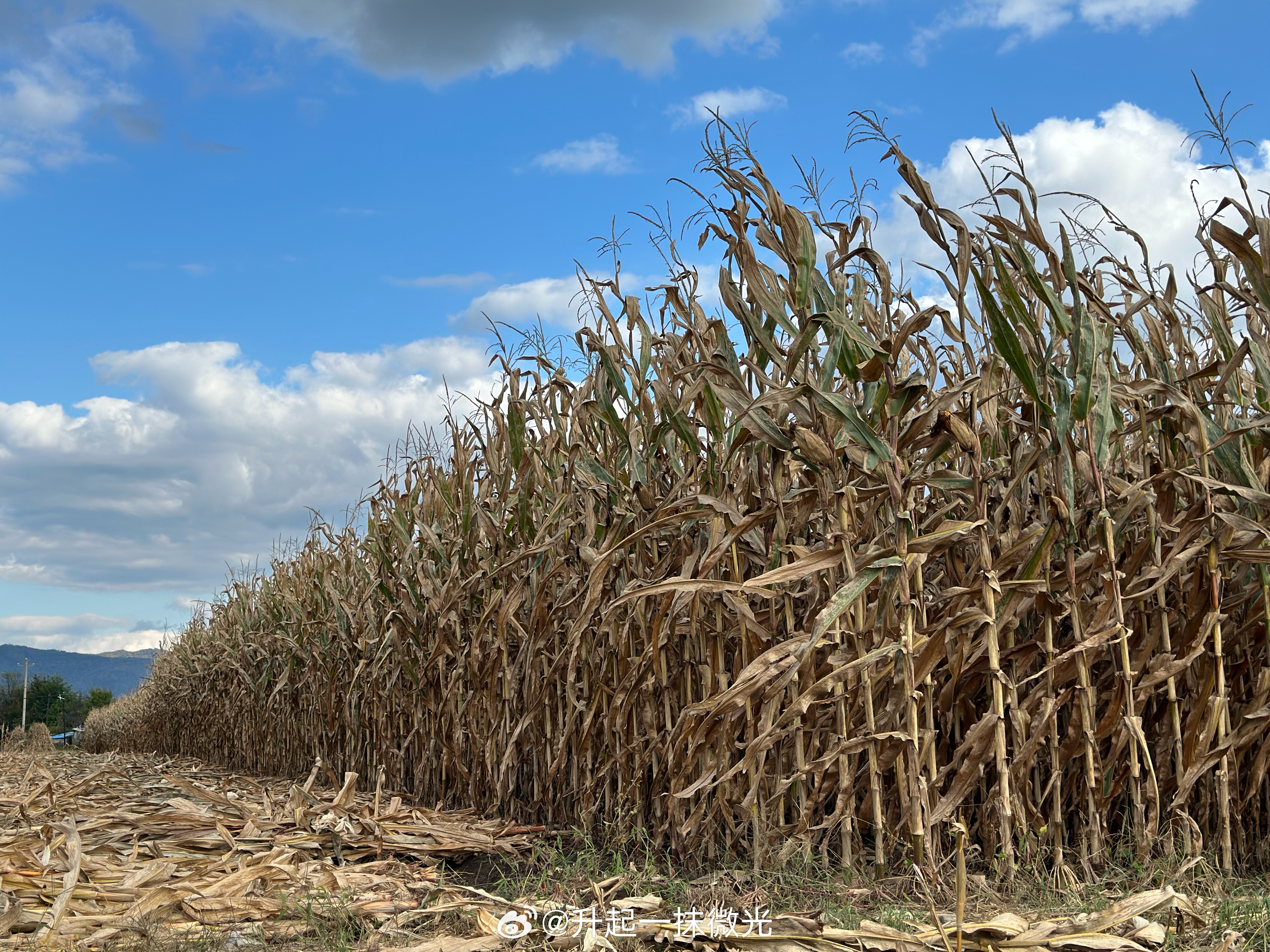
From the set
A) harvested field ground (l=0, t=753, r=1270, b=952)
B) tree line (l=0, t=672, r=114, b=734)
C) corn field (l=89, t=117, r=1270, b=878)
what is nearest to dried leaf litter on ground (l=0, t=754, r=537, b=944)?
harvested field ground (l=0, t=753, r=1270, b=952)

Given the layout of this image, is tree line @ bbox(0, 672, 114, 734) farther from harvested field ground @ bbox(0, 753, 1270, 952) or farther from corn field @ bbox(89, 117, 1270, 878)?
corn field @ bbox(89, 117, 1270, 878)

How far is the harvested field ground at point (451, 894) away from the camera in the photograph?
243 cm

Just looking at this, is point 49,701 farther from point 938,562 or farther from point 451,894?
point 938,562

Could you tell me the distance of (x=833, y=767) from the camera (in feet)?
10.7

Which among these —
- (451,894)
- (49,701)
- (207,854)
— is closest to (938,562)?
(451,894)

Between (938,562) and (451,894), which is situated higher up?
(938,562)

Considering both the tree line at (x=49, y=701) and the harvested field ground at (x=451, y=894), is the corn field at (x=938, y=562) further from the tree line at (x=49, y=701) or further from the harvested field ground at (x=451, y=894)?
the tree line at (x=49, y=701)

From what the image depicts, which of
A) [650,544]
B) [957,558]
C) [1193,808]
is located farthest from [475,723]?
[1193,808]

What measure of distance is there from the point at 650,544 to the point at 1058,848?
191 centimetres

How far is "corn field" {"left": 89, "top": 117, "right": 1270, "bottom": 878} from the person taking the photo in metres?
2.90

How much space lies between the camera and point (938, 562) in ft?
11.5

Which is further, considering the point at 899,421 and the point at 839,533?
the point at 899,421

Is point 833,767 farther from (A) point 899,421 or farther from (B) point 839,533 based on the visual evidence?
(A) point 899,421

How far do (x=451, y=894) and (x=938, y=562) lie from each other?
7.30ft
